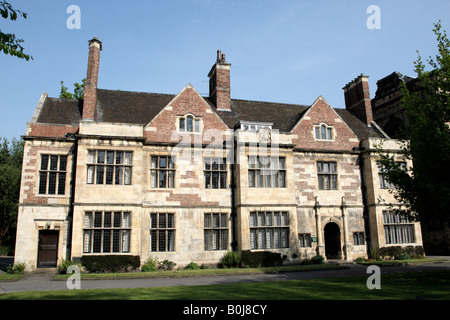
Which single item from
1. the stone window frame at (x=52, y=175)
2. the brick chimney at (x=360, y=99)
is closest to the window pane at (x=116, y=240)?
the stone window frame at (x=52, y=175)

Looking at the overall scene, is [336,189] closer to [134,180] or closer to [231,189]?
[231,189]

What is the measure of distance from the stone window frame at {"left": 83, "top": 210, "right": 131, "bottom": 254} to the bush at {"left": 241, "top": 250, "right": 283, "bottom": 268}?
6.75 metres

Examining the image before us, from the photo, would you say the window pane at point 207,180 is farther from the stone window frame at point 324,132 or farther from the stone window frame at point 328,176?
the stone window frame at point 324,132

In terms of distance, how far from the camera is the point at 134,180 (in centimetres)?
2147

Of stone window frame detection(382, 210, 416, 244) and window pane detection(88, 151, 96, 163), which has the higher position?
window pane detection(88, 151, 96, 163)

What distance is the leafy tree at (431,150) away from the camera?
1334 cm

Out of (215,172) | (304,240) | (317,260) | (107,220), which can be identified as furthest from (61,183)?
(317,260)

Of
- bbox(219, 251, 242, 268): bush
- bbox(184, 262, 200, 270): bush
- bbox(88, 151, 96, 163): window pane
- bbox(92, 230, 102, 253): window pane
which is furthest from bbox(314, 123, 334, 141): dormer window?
bbox(92, 230, 102, 253): window pane

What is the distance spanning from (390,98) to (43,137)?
101 feet

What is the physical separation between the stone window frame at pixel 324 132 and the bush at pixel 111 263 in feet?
49.6

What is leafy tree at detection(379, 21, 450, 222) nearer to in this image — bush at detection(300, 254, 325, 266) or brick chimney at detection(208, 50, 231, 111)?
bush at detection(300, 254, 325, 266)

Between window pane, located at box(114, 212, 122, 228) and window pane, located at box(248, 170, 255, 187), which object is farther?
window pane, located at box(248, 170, 255, 187)

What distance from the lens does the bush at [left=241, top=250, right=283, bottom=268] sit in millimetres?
21609

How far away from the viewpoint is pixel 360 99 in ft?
103
